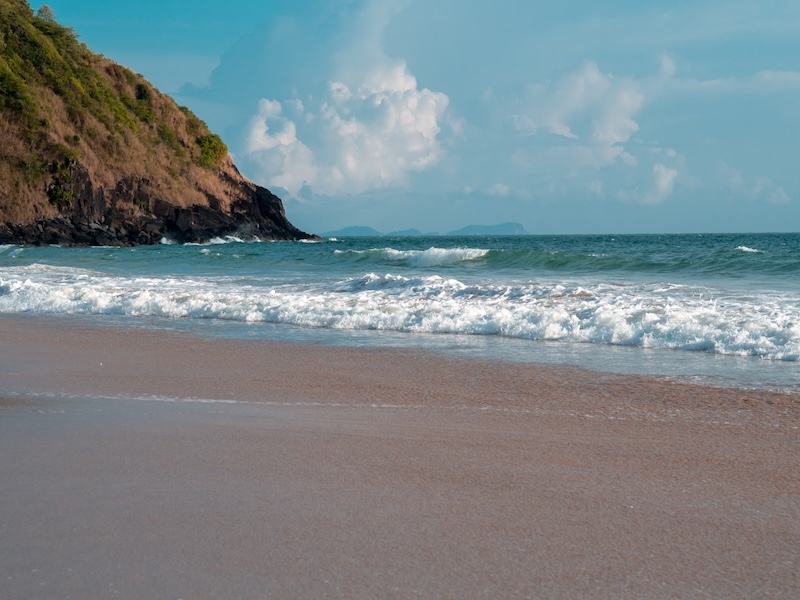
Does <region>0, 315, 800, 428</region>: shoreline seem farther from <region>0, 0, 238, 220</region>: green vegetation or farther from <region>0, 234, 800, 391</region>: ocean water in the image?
<region>0, 0, 238, 220</region>: green vegetation

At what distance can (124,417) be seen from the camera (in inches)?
177

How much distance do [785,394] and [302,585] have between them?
4362 mm

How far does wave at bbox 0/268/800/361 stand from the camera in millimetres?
8141

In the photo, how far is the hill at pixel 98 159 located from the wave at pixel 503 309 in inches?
1515

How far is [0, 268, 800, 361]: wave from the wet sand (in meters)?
2.69

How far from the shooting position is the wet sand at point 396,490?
233 cm

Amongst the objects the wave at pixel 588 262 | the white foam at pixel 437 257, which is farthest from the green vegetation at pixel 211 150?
the white foam at pixel 437 257

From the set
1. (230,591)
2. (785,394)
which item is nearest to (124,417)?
(230,591)

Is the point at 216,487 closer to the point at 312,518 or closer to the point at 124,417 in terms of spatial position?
the point at 312,518

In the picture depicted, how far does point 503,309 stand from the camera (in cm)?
1024

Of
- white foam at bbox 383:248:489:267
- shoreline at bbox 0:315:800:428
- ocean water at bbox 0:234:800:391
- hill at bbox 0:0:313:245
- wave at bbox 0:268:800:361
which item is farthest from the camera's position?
hill at bbox 0:0:313:245

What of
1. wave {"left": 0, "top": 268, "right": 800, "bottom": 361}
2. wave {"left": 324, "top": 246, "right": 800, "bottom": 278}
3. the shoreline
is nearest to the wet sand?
the shoreline

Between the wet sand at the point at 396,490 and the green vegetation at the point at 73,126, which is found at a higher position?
the green vegetation at the point at 73,126

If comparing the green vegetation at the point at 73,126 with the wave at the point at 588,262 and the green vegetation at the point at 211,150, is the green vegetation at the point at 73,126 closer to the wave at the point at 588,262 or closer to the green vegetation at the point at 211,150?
the green vegetation at the point at 211,150
